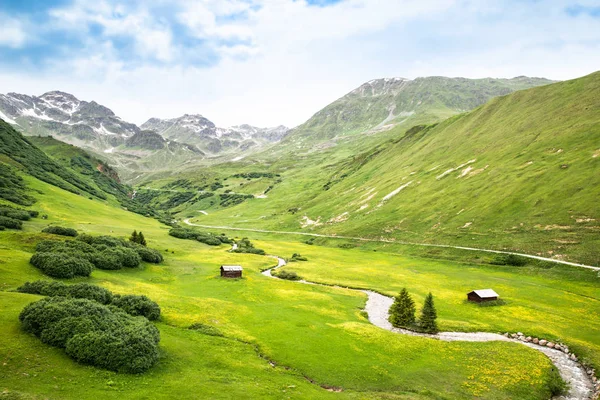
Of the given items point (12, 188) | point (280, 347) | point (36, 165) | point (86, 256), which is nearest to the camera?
point (280, 347)

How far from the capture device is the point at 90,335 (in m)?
30.0

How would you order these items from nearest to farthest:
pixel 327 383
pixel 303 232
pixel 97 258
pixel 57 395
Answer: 1. pixel 57 395
2. pixel 327 383
3. pixel 97 258
4. pixel 303 232

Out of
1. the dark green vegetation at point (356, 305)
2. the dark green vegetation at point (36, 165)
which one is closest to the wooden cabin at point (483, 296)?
the dark green vegetation at point (356, 305)

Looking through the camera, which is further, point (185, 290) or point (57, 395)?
point (185, 290)

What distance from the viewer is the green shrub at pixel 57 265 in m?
53.0

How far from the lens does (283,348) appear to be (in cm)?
4434

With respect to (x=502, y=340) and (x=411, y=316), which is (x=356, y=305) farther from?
(x=502, y=340)

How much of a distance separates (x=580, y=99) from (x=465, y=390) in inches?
7689

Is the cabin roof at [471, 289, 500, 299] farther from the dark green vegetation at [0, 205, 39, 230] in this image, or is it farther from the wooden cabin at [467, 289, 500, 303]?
the dark green vegetation at [0, 205, 39, 230]

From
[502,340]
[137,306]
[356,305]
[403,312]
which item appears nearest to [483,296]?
[502,340]

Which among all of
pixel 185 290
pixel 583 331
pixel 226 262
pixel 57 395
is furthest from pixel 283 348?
pixel 226 262

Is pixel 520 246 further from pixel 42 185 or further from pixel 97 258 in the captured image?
pixel 42 185

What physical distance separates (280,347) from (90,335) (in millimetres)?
22563

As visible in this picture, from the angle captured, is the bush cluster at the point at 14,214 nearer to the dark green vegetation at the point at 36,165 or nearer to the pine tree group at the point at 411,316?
the dark green vegetation at the point at 36,165
